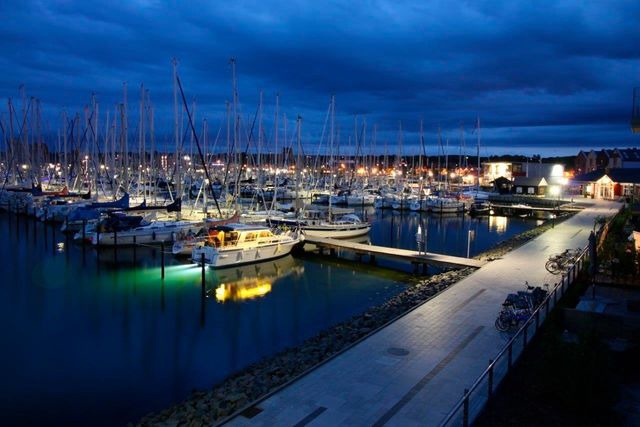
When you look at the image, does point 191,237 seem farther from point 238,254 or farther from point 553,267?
point 553,267

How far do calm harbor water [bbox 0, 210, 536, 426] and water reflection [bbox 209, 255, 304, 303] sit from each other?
0.06 meters

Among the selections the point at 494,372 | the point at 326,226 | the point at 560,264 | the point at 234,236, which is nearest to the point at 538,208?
the point at 326,226

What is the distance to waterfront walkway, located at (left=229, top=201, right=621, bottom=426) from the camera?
1017 centimetres

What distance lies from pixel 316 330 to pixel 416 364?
872 cm

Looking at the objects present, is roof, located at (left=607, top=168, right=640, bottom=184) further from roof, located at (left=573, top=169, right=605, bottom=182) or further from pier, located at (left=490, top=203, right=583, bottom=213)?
pier, located at (left=490, top=203, right=583, bottom=213)

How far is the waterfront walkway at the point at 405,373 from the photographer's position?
10.2 metres

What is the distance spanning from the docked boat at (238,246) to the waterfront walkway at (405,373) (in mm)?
15061

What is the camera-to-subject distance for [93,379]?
1634cm

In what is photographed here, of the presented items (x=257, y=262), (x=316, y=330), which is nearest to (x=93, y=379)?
(x=316, y=330)

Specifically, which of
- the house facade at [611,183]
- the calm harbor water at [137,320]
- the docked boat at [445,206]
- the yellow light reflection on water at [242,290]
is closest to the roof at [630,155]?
the house facade at [611,183]

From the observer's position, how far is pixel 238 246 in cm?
3173

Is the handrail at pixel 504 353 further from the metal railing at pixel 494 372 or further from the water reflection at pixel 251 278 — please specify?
the water reflection at pixel 251 278

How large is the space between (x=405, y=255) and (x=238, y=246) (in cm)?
1012

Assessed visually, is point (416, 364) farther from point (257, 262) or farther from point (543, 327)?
point (257, 262)
